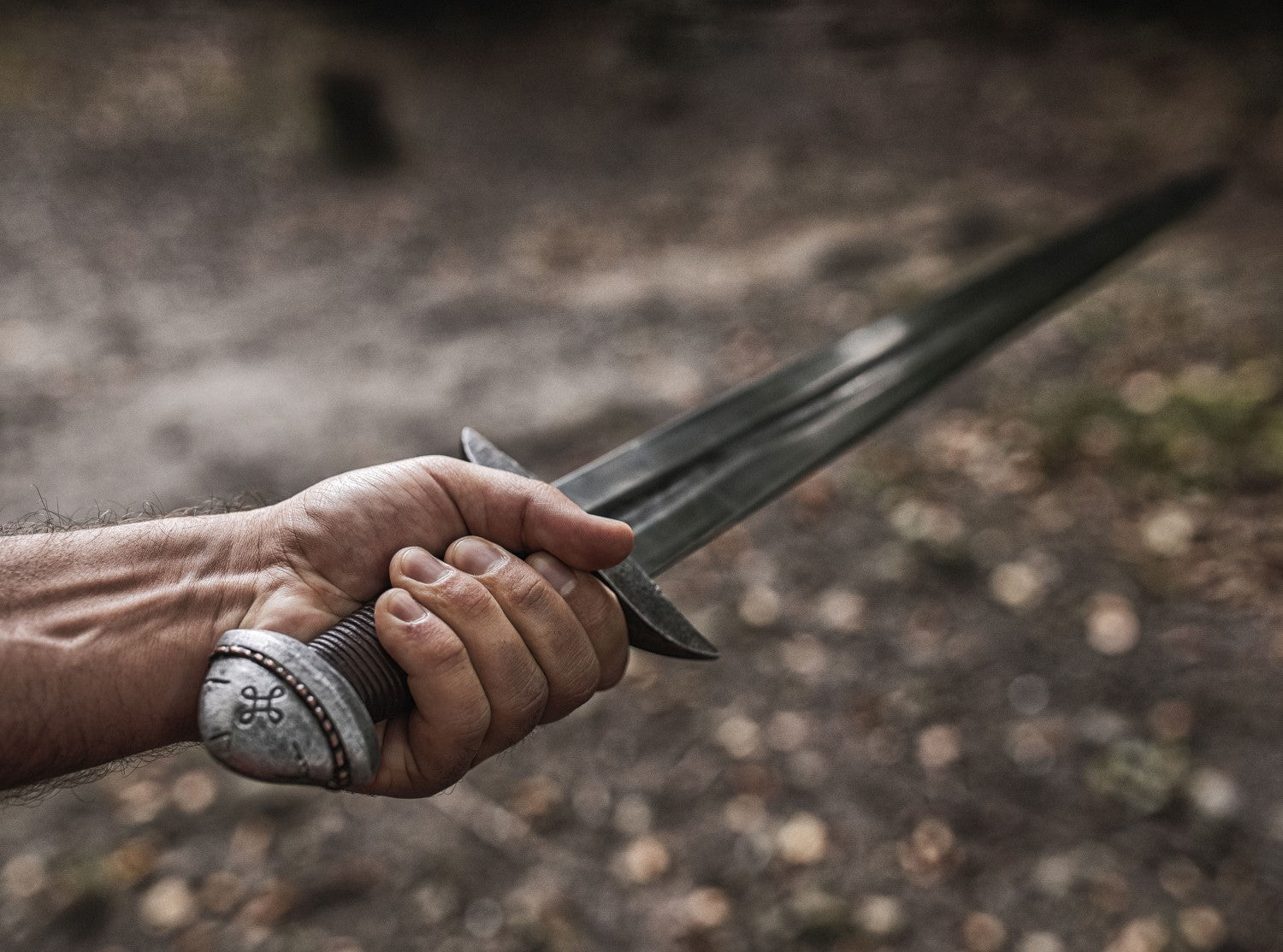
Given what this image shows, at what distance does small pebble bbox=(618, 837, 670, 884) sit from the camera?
2.15 m

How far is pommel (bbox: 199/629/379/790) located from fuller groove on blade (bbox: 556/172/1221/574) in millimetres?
542

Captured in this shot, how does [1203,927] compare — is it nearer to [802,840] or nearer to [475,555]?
[802,840]

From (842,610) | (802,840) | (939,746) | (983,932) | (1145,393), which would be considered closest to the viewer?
(983,932)

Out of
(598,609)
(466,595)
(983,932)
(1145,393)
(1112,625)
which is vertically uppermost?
(466,595)

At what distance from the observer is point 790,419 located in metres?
1.83

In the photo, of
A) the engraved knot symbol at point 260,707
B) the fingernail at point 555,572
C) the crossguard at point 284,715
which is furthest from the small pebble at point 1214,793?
the engraved knot symbol at point 260,707

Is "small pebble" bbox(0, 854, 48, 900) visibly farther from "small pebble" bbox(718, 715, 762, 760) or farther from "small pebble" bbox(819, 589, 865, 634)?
"small pebble" bbox(819, 589, 865, 634)

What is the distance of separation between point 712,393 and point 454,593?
2.83 meters

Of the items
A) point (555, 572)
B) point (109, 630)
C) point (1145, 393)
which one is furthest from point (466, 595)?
point (1145, 393)

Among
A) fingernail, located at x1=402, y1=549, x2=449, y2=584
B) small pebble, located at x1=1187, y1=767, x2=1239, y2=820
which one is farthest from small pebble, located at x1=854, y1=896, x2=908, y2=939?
fingernail, located at x1=402, y1=549, x2=449, y2=584

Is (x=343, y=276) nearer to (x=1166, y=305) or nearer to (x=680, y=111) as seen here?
(x=680, y=111)

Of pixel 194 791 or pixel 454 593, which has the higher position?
pixel 454 593

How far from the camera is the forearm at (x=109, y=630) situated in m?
1.10

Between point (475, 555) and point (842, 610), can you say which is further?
point (842, 610)
